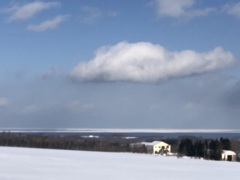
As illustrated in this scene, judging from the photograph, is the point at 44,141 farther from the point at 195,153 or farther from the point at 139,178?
the point at 139,178

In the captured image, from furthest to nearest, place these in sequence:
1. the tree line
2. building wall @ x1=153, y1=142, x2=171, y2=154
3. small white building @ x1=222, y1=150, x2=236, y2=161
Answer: building wall @ x1=153, y1=142, x2=171, y2=154, small white building @ x1=222, y1=150, x2=236, y2=161, the tree line

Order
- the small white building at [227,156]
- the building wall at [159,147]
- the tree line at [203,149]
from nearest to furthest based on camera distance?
the tree line at [203,149]
the small white building at [227,156]
the building wall at [159,147]

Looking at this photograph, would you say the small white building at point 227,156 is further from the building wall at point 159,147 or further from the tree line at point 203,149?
the building wall at point 159,147

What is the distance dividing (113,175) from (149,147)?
134 ft

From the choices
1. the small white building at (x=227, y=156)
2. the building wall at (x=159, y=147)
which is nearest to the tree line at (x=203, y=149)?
the small white building at (x=227, y=156)

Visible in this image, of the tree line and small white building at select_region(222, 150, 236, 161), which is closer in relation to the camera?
the tree line

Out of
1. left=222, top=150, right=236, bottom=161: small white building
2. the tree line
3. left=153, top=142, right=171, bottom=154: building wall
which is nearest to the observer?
the tree line

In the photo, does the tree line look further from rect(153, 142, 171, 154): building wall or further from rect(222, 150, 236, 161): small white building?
rect(153, 142, 171, 154): building wall

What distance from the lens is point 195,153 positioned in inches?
1869

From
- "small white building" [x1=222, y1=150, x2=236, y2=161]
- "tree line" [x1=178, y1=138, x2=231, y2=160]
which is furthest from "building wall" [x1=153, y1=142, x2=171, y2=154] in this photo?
"small white building" [x1=222, y1=150, x2=236, y2=161]

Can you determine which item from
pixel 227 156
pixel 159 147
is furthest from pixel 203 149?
pixel 159 147

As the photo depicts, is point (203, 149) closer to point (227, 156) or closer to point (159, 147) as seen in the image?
point (227, 156)

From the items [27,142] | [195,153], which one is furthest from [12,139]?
[195,153]

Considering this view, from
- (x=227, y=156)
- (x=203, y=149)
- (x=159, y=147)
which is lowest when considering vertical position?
(x=227, y=156)
